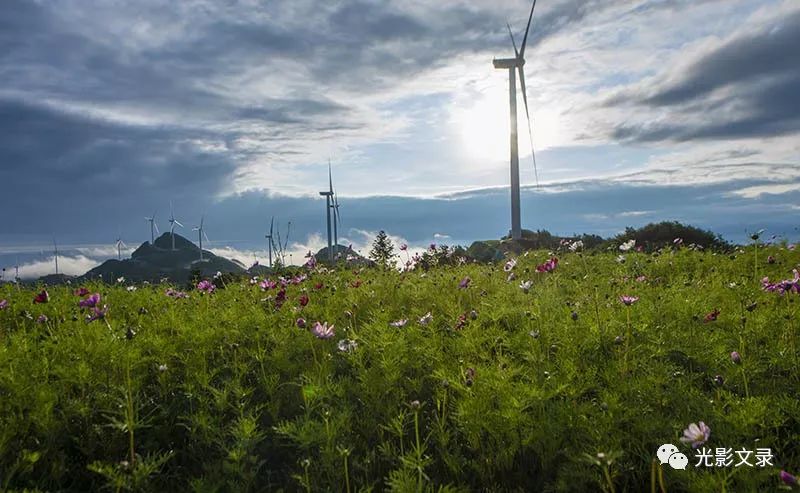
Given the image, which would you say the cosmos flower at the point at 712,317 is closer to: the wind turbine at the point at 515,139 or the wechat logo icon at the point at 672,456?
the wechat logo icon at the point at 672,456

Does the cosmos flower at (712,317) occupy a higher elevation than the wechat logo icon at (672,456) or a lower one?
higher

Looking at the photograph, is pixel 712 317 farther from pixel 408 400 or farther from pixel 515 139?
pixel 515 139

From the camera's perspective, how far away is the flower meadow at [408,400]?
150 inches

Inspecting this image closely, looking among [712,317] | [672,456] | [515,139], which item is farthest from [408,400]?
[515,139]

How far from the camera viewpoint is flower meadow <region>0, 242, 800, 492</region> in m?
3.80

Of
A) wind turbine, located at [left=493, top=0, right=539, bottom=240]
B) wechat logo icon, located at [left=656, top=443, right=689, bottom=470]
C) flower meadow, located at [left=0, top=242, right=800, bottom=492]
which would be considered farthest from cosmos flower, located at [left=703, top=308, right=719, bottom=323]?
wind turbine, located at [left=493, top=0, right=539, bottom=240]

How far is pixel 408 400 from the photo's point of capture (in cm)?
486

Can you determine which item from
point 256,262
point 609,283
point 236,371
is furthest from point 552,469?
point 256,262

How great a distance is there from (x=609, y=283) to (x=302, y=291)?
429 cm

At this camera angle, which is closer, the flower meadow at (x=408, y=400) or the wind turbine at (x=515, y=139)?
the flower meadow at (x=408, y=400)

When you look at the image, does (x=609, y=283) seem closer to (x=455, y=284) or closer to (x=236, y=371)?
(x=455, y=284)

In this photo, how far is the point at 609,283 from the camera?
8422 mm

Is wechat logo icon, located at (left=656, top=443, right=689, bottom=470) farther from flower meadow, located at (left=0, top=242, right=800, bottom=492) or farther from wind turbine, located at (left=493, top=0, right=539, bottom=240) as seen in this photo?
wind turbine, located at (left=493, top=0, right=539, bottom=240)

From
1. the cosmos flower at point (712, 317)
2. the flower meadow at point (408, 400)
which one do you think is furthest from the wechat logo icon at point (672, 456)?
the cosmos flower at point (712, 317)
